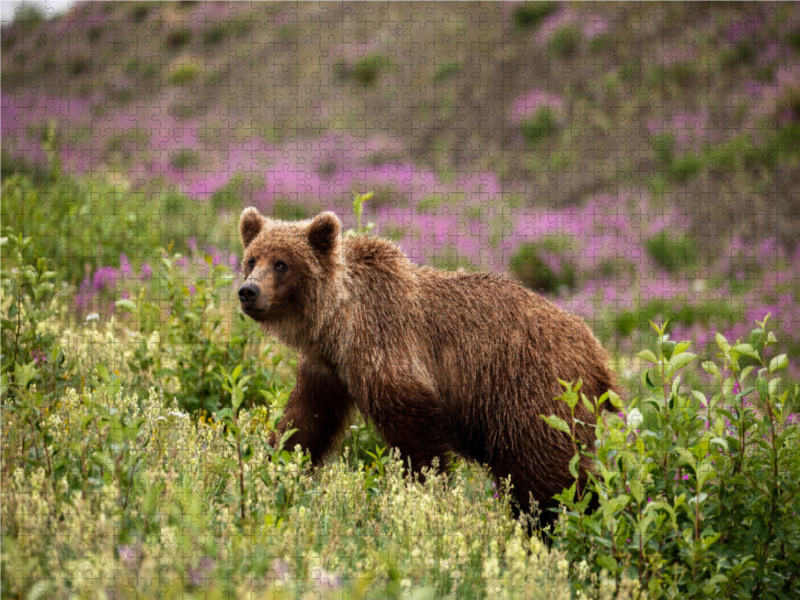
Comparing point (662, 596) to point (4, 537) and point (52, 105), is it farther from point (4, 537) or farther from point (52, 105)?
point (52, 105)

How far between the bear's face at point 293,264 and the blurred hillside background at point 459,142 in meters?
2.72

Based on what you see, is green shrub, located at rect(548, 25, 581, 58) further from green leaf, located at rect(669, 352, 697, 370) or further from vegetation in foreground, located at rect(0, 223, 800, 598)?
green leaf, located at rect(669, 352, 697, 370)

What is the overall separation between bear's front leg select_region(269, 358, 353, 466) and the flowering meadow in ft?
0.57

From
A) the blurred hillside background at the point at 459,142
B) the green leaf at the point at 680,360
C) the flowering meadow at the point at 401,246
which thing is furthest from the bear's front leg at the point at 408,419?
the blurred hillside background at the point at 459,142

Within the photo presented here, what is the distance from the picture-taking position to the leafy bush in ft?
9.46

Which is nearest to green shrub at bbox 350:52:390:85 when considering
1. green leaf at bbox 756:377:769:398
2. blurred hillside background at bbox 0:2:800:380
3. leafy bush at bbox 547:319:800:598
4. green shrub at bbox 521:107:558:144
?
blurred hillside background at bbox 0:2:800:380

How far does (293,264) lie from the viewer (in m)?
4.37

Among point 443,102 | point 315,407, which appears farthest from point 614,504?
point 443,102

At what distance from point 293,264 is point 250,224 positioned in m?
0.54

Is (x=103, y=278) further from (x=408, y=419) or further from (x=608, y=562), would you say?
(x=608, y=562)

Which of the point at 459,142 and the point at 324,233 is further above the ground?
the point at 459,142

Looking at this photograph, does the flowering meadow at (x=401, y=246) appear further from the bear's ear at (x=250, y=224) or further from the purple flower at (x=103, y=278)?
the bear's ear at (x=250, y=224)

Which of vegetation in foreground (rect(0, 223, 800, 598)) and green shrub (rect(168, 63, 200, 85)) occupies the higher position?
green shrub (rect(168, 63, 200, 85))

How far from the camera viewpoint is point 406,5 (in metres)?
20.2
